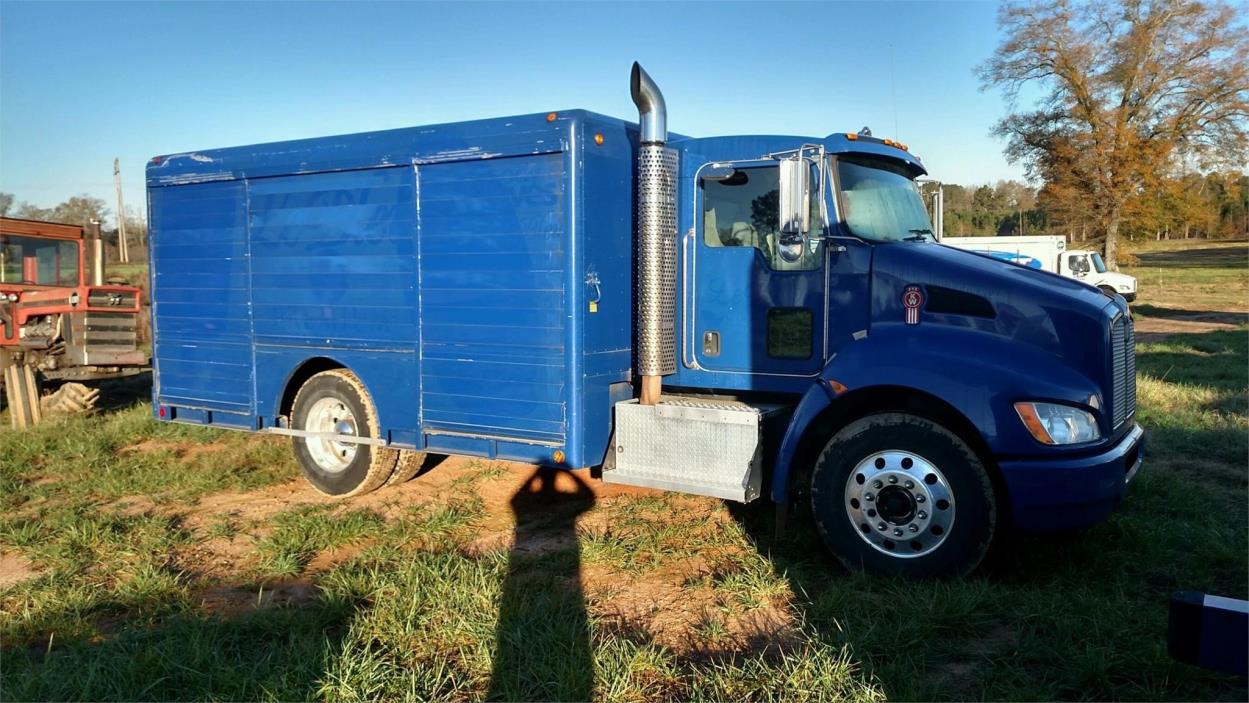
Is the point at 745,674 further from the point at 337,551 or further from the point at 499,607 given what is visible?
the point at 337,551

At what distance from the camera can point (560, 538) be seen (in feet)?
20.2

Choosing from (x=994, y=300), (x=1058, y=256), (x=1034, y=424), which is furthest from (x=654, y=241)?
(x=1058, y=256)

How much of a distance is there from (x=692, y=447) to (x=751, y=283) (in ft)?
3.70

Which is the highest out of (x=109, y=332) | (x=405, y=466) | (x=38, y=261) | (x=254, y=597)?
(x=38, y=261)

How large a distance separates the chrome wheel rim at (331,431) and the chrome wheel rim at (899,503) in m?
3.98

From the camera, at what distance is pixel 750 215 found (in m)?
5.83

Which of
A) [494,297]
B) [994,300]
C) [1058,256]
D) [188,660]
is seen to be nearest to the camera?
[188,660]

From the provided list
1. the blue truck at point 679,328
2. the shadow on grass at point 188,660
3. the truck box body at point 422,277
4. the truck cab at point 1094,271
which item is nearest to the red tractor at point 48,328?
the truck box body at point 422,277

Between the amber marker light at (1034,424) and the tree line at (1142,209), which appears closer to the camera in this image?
the amber marker light at (1034,424)

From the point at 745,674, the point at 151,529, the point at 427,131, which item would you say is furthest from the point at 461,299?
the point at 745,674

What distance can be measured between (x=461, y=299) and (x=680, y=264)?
4.96 feet

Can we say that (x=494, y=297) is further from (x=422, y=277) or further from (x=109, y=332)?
(x=109, y=332)

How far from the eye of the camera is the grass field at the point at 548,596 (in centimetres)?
391

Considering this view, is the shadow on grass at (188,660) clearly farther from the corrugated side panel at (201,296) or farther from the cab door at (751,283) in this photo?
the corrugated side panel at (201,296)
